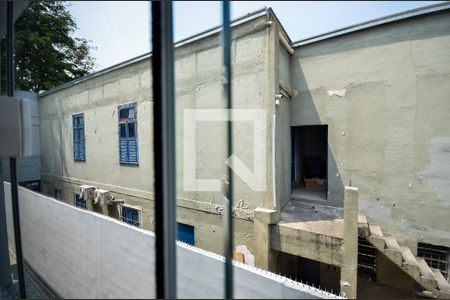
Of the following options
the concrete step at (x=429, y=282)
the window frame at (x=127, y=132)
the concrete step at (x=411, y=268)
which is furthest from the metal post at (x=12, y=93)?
the concrete step at (x=429, y=282)

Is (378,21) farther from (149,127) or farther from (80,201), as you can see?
(80,201)

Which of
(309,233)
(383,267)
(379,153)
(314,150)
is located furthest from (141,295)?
(314,150)

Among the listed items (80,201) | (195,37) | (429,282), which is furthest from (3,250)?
(80,201)

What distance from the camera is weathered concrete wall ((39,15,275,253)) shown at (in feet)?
2.40

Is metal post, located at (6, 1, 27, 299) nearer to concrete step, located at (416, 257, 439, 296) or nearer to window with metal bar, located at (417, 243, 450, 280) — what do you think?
concrete step, located at (416, 257, 439, 296)

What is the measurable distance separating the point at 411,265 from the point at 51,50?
625cm

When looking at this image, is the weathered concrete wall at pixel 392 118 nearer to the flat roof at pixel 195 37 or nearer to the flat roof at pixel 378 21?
the flat roof at pixel 378 21

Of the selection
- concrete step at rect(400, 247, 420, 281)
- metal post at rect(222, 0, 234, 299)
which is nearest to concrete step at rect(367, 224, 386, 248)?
concrete step at rect(400, 247, 420, 281)

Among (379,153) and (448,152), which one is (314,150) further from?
(448,152)

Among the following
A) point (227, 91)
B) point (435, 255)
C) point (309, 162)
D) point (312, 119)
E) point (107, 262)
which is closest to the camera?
point (227, 91)

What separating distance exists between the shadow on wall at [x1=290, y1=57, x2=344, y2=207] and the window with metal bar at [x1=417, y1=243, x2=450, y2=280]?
4.93 ft

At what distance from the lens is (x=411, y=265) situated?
3469 millimetres

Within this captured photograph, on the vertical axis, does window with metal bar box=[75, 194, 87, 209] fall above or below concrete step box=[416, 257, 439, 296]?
above

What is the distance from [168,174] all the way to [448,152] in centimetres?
513
